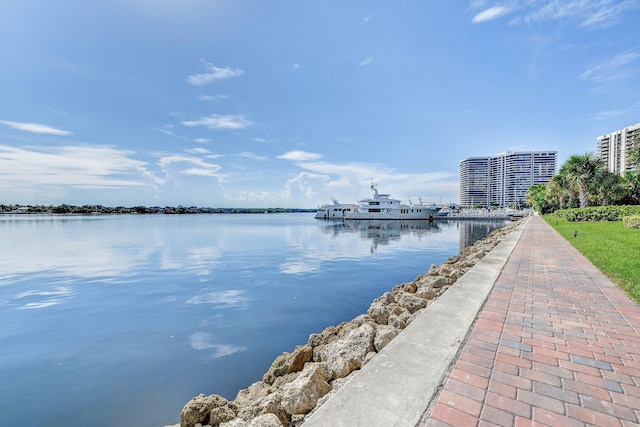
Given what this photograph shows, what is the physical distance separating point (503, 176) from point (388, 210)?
91977mm

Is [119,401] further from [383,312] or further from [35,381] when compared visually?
[383,312]

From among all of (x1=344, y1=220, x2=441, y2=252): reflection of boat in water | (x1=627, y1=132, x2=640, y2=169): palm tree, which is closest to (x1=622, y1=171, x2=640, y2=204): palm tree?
(x1=344, y1=220, x2=441, y2=252): reflection of boat in water

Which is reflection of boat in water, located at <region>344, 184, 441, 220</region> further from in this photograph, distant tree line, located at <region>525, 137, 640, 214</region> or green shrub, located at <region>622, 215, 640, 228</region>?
green shrub, located at <region>622, 215, 640, 228</region>

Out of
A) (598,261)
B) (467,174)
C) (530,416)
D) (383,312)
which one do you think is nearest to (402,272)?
(598,261)

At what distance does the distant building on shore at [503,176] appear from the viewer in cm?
11578

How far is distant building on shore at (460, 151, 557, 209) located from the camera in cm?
11578

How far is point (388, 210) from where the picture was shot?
60.2 metres

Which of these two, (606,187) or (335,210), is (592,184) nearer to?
(606,187)

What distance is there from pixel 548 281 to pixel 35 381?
8.94m

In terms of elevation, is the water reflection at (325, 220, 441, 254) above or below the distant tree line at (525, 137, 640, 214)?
below

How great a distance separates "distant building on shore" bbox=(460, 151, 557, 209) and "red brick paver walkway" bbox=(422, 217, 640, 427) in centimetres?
11817

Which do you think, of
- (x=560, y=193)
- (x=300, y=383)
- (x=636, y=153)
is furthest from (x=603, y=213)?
(x=300, y=383)

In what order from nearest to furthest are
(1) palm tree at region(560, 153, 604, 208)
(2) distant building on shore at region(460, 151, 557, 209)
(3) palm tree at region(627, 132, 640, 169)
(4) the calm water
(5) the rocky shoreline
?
(5) the rocky shoreline
(4) the calm water
(3) palm tree at region(627, 132, 640, 169)
(1) palm tree at region(560, 153, 604, 208)
(2) distant building on shore at region(460, 151, 557, 209)

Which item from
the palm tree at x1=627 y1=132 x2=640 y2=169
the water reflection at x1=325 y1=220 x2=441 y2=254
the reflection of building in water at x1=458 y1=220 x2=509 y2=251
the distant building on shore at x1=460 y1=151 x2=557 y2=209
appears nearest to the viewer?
the palm tree at x1=627 y1=132 x2=640 y2=169
